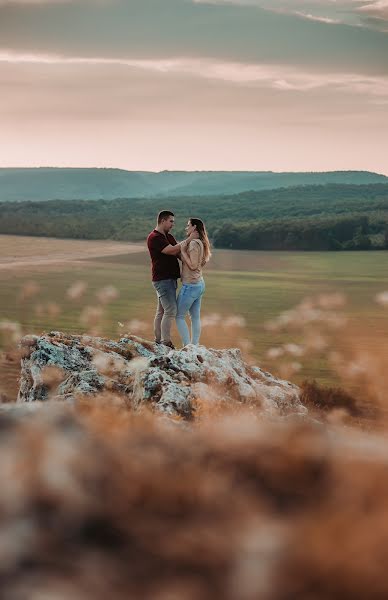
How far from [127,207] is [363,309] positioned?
13324 cm

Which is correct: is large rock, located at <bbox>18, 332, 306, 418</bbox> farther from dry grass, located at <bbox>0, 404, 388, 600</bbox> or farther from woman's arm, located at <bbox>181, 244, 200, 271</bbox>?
dry grass, located at <bbox>0, 404, 388, 600</bbox>

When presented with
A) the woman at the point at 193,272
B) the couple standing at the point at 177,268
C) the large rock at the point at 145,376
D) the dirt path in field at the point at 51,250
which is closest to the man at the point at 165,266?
the couple standing at the point at 177,268

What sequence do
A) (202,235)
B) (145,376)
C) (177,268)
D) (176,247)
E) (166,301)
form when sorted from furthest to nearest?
(166,301), (177,268), (202,235), (176,247), (145,376)

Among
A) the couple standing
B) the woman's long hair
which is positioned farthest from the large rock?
the woman's long hair

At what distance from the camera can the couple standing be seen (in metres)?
11.1

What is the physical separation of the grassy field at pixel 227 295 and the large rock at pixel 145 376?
18.3ft

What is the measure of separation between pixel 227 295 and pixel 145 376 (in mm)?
24728

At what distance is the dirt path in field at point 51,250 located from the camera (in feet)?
162

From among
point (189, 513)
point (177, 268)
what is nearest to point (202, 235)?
point (177, 268)

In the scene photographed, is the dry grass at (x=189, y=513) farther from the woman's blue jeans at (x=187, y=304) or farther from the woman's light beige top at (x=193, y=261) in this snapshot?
the woman's blue jeans at (x=187, y=304)

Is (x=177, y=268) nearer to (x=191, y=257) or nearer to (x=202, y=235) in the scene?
(x=191, y=257)

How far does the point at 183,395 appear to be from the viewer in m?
8.02

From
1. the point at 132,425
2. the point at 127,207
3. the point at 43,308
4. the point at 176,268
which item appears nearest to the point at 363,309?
the point at 43,308

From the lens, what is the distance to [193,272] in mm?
11289
